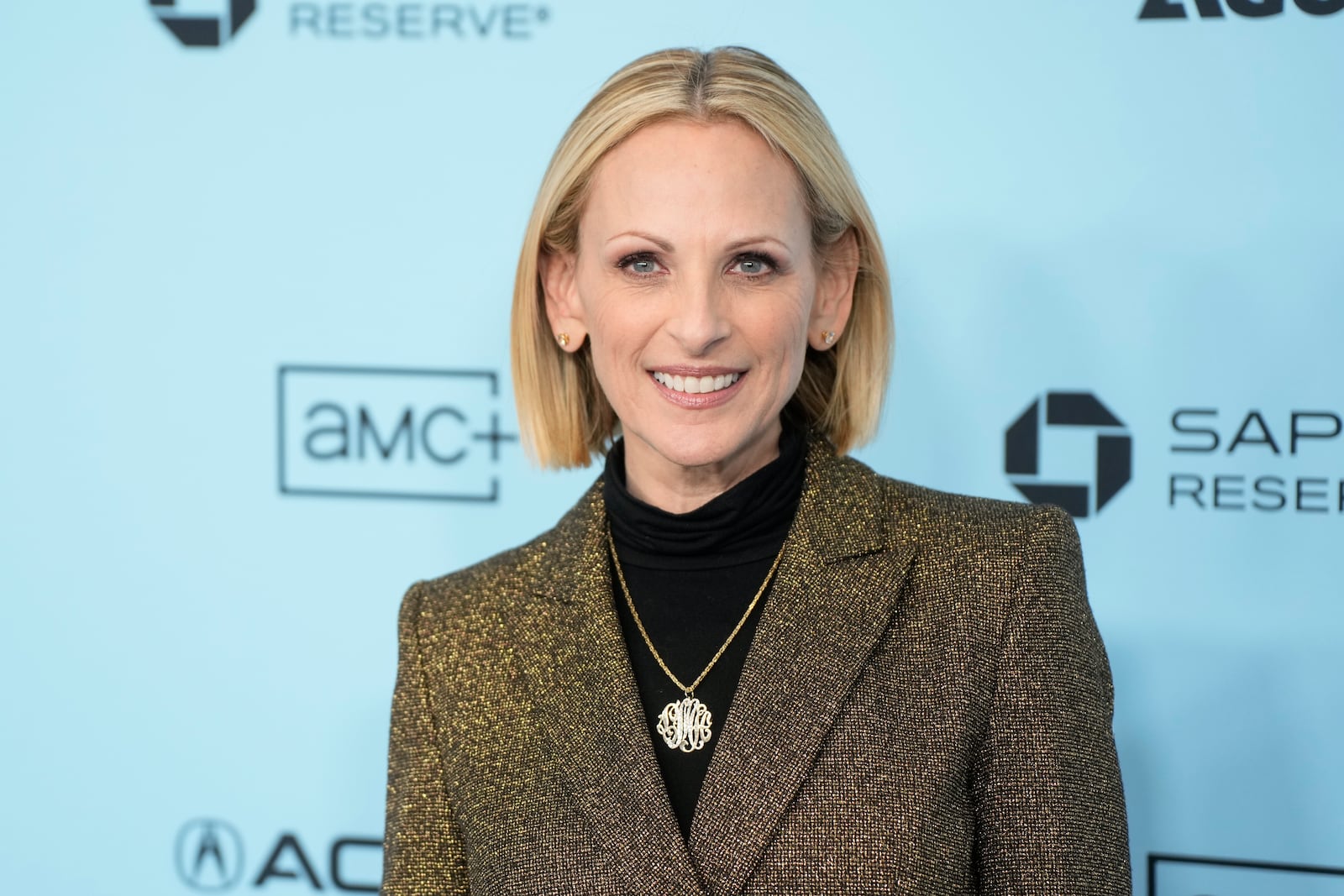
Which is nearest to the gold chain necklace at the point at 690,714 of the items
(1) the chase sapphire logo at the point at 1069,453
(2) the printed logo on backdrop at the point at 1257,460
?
(1) the chase sapphire logo at the point at 1069,453

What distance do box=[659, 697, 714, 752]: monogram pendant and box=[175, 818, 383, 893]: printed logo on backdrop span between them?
1.05m

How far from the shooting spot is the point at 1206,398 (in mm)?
2209

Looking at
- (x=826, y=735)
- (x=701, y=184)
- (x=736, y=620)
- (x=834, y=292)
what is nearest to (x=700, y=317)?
(x=701, y=184)

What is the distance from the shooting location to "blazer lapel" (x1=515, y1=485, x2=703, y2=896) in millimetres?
1604

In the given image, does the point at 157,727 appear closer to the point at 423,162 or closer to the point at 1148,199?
the point at 423,162

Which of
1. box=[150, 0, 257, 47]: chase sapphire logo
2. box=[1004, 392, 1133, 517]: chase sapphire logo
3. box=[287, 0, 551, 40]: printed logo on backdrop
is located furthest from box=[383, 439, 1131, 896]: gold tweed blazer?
box=[150, 0, 257, 47]: chase sapphire logo

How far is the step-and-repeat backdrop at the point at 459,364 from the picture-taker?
219cm

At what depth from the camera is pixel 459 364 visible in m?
2.49

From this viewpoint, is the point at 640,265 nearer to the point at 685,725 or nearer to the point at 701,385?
the point at 701,385

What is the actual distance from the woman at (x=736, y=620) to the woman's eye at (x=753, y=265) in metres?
0.01

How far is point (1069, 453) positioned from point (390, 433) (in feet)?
3.75

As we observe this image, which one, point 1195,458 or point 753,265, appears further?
point 1195,458

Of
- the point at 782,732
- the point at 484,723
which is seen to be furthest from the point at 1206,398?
the point at 484,723

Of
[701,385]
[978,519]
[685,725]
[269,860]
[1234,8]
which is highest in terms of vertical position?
[1234,8]
